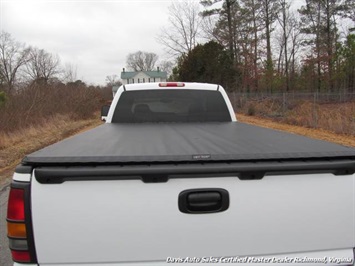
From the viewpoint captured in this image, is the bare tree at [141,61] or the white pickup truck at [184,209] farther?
the bare tree at [141,61]

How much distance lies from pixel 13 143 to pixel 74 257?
1303 cm

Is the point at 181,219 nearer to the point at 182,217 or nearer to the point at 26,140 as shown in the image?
the point at 182,217

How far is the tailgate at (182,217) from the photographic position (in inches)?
69.5

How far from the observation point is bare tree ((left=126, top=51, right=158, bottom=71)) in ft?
349

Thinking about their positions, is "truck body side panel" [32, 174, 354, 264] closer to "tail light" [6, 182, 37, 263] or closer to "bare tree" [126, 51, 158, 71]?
"tail light" [6, 182, 37, 263]

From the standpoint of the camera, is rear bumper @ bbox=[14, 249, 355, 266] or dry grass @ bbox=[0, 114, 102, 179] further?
dry grass @ bbox=[0, 114, 102, 179]

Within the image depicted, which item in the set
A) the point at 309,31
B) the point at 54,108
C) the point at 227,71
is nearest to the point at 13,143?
the point at 54,108

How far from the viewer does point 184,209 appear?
1818mm

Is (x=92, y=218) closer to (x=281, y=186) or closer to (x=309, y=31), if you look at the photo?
(x=281, y=186)

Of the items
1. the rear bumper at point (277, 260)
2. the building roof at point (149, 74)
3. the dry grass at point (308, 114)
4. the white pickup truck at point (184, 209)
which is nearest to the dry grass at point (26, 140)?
the white pickup truck at point (184, 209)

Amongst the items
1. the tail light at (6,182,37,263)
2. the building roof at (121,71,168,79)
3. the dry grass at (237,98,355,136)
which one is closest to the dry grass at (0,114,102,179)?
the tail light at (6,182,37,263)

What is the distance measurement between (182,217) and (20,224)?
94 centimetres

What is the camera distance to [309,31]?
4612 centimetres

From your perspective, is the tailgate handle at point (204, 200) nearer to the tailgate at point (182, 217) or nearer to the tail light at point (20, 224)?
the tailgate at point (182, 217)
